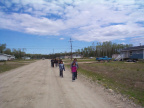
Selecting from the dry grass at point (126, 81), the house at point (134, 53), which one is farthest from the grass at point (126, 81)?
the house at point (134, 53)

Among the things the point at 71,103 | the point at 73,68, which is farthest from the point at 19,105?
the point at 73,68

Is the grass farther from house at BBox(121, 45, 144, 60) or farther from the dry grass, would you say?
house at BBox(121, 45, 144, 60)

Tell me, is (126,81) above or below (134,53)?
below

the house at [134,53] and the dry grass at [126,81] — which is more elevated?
the house at [134,53]

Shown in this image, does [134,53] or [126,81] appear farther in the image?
[134,53]

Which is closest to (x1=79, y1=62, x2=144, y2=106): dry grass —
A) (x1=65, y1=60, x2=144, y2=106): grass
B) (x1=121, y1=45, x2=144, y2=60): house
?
(x1=65, y1=60, x2=144, y2=106): grass

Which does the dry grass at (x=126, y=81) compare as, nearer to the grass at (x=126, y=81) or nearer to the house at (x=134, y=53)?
the grass at (x=126, y=81)

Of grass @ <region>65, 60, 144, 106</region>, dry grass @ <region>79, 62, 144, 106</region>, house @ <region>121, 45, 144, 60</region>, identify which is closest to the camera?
grass @ <region>65, 60, 144, 106</region>

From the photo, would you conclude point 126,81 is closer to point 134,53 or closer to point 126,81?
point 126,81

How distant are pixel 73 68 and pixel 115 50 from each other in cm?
8993

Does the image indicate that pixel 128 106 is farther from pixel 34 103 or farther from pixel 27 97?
pixel 27 97

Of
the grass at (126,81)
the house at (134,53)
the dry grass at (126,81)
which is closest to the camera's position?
the grass at (126,81)

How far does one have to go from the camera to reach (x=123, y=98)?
6.07 m

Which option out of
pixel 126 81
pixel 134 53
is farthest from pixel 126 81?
pixel 134 53
